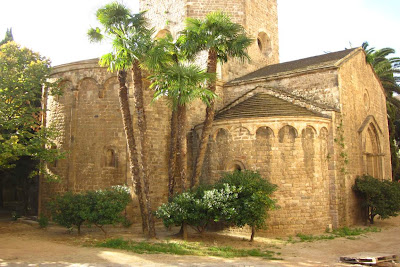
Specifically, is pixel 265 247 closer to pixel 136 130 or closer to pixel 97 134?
pixel 136 130

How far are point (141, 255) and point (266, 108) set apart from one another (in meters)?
7.28

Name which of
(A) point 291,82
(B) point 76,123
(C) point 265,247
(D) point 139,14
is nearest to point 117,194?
(B) point 76,123

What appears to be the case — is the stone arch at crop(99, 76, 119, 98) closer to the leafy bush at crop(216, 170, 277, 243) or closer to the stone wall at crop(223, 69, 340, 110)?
the stone wall at crop(223, 69, 340, 110)

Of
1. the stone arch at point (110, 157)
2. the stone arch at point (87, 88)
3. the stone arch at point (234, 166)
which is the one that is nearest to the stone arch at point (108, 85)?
the stone arch at point (87, 88)

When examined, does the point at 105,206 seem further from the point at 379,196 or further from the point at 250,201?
the point at 379,196

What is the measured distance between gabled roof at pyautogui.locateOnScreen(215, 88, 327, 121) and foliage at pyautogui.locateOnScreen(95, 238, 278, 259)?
5.09 meters

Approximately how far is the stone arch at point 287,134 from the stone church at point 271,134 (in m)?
0.04

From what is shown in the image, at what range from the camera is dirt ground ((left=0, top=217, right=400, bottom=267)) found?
8.52m

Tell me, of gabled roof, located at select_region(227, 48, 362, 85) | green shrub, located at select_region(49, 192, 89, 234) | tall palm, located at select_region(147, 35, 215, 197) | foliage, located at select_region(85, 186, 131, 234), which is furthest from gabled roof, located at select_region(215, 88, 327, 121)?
green shrub, located at select_region(49, 192, 89, 234)

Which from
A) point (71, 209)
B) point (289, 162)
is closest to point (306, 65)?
point (289, 162)

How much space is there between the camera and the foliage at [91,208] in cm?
1139

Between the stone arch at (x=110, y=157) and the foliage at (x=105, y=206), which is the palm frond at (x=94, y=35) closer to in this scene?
the stone arch at (x=110, y=157)

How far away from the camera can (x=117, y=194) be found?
12.1m

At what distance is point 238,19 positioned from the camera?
734 inches
